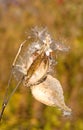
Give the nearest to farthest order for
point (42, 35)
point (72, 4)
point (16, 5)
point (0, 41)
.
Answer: point (42, 35), point (0, 41), point (72, 4), point (16, 5)

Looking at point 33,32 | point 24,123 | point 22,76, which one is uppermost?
point 24,123

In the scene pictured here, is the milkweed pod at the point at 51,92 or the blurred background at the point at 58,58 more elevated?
the blurred background at the point at 58,58

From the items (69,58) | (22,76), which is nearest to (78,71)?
(69,58)

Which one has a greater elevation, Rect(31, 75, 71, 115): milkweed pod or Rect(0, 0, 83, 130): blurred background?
Rect(0, 0, 83, 130): blurred background

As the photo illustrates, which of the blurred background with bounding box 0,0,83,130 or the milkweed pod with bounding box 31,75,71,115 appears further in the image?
the blurred background with bounding box 0,0,83,130

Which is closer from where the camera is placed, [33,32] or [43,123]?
[33,32]

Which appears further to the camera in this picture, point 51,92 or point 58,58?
point 58,58

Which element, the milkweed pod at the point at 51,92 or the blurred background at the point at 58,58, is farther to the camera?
the blurred background at the point at 58,58

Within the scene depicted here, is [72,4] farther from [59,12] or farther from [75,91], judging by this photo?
[75,91]
